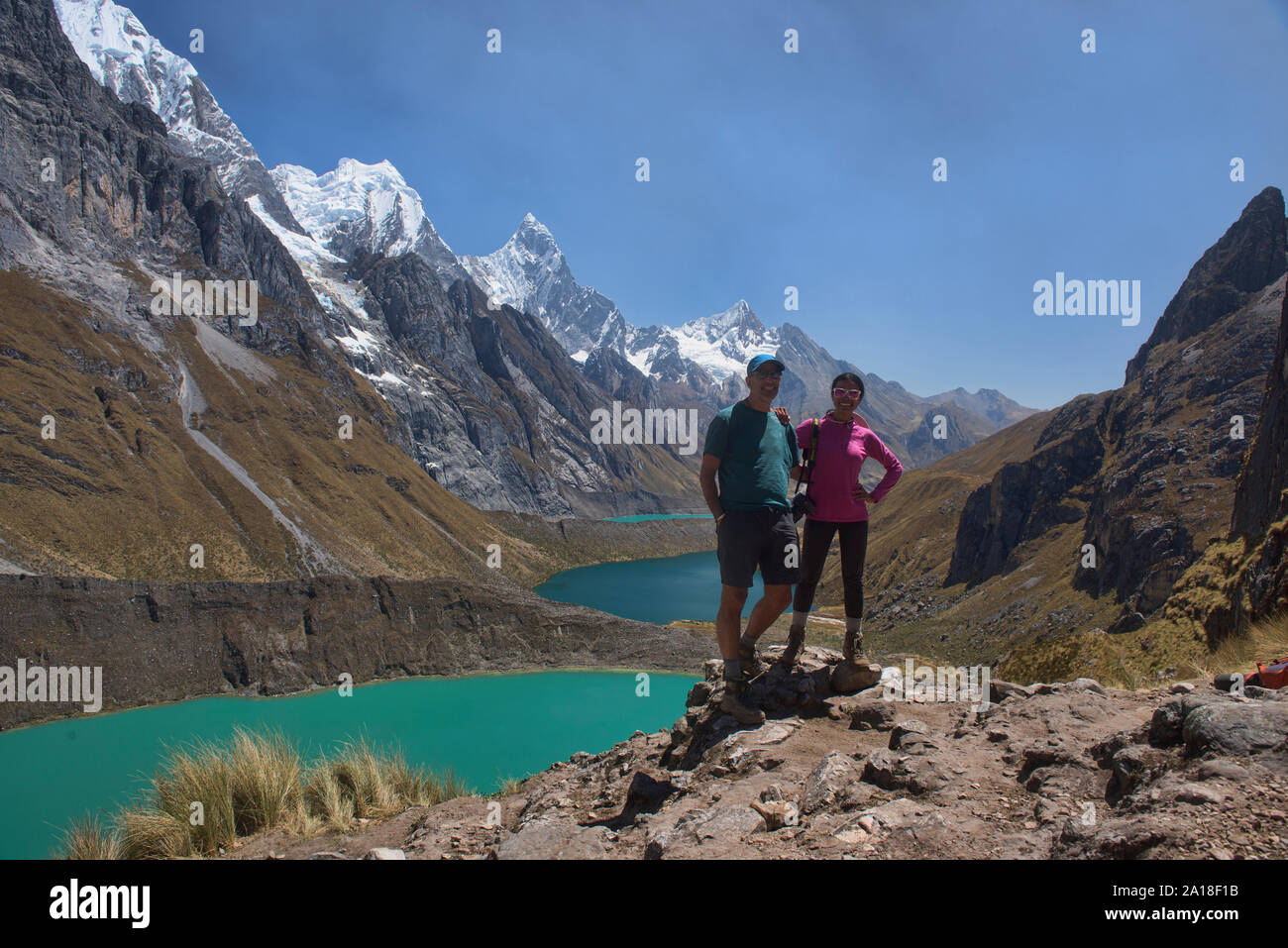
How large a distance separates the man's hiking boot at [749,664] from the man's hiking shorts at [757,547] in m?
1.00

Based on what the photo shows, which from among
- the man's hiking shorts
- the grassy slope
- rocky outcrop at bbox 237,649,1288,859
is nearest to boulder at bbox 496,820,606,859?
rocky outcrop at bbox 237,649,1288,859

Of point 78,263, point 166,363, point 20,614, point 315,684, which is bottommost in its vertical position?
point 315,684

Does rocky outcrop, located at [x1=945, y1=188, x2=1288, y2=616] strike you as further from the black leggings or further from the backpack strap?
the backpack strap

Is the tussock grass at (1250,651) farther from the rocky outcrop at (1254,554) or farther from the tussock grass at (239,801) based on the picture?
the tussock grass at (239,801)

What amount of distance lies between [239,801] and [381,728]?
33.5 meters

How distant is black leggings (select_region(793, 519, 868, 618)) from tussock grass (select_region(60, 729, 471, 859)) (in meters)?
4.65

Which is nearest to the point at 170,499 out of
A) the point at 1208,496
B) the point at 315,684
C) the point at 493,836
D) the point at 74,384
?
the point at 74,384

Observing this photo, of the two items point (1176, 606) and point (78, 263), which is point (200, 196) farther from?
point (1176, 606)

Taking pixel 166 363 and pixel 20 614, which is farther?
pixel 166 363

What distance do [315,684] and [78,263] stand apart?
8577cm

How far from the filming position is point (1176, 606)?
1277 cm

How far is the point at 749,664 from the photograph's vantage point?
702 cm

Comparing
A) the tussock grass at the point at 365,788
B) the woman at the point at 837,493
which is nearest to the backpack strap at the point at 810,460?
the woman at the point at 837,493

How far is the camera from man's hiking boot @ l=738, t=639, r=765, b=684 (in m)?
6.75
